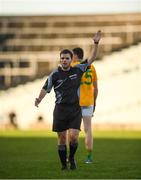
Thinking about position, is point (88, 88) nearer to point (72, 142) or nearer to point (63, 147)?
point (72, 142)

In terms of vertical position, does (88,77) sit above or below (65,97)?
above

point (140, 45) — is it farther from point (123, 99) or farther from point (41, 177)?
point (41, 177)

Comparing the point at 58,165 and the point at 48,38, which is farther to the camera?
the point at 48,38

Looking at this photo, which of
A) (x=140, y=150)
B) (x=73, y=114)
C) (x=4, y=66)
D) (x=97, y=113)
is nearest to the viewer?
(x=73, y=114)

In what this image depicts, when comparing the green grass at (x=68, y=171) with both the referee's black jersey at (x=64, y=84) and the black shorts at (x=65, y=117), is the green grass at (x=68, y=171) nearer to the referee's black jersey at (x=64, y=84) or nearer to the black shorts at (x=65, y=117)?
the black shorts at (x=65, y=117)

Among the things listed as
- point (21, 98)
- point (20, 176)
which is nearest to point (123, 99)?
point (21, 98)

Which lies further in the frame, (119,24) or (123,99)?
(119,24)

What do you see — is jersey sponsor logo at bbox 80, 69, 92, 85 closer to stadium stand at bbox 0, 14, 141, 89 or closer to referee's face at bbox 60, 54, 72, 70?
referee's face at bbox 60, 54, 72, 70

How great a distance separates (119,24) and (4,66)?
525 centimetres

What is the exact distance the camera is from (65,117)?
395 inches

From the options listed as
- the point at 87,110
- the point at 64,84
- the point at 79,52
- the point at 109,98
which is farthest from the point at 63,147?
the point at 109,98

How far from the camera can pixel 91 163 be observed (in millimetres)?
11281

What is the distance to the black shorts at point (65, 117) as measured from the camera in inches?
395

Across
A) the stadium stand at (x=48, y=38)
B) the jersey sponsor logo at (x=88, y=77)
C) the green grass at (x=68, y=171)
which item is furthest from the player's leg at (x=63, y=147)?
the stadium stand at (x=48, y=38)
